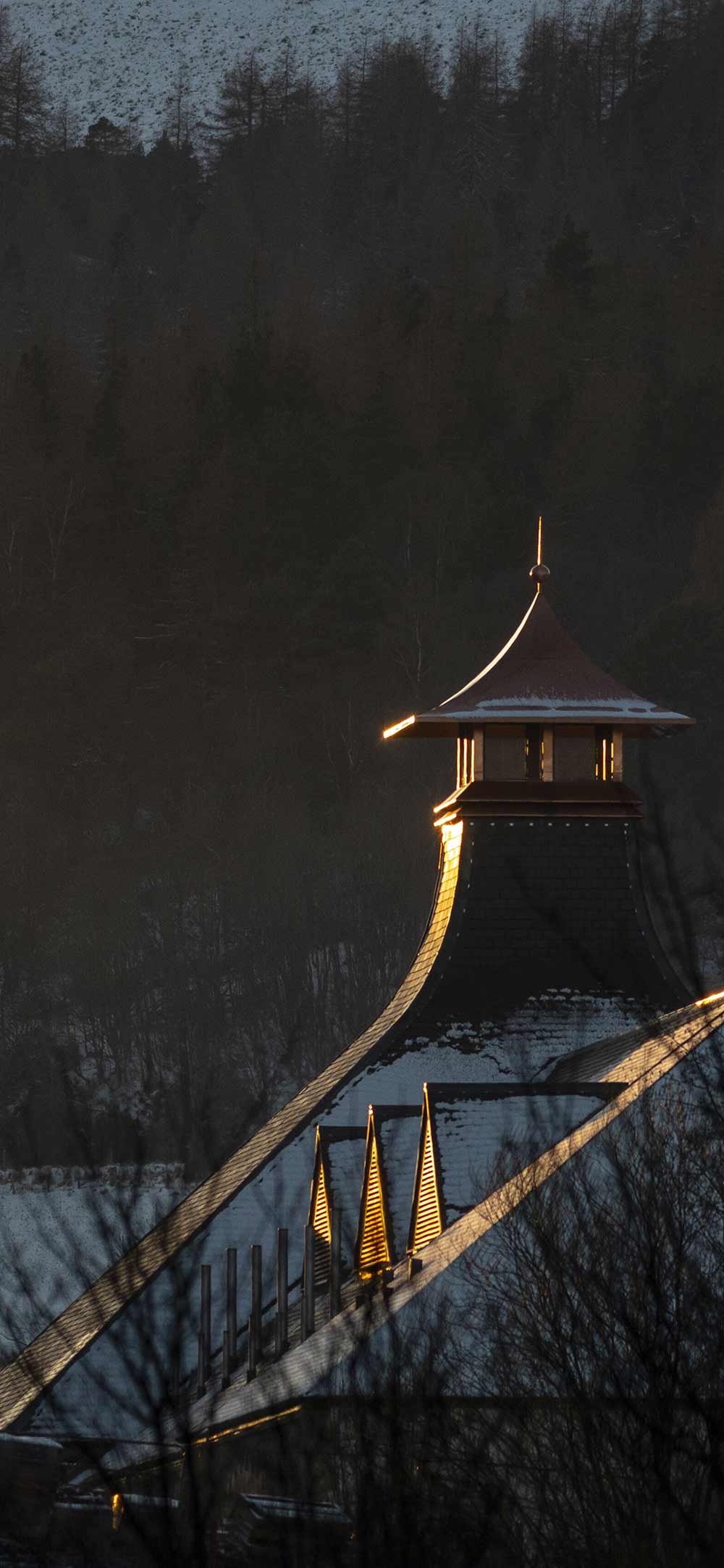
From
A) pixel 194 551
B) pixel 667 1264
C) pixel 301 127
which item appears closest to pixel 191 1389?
pixel 667 1264

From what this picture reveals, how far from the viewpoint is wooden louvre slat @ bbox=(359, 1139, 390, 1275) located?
33.2 meters

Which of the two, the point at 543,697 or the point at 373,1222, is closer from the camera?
the point at 373,1222

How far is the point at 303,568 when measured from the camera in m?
92.4

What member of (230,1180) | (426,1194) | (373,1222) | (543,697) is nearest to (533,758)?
(543,697)

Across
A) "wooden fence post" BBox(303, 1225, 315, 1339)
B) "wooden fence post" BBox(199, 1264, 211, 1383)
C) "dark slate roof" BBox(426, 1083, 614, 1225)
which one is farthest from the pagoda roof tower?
"wooden fence post" BBox(303, 1225, 315, 1339)

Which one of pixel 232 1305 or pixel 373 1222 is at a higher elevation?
pixel 373 1222

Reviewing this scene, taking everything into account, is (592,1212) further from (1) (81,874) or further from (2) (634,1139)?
(1) (81,874)

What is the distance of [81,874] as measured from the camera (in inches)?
3425

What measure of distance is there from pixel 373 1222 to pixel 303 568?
60016 mm

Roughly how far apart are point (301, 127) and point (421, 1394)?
435ft

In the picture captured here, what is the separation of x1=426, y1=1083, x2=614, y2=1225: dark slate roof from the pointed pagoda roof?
28.4ft

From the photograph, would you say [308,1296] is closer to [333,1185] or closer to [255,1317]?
[255,1317]

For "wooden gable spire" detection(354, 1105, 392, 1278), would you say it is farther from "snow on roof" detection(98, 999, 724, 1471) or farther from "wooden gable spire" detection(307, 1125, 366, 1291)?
"snow on roof" detection(98, 999, 724, 1471)

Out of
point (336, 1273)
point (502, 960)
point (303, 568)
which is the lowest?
point (336, 1273)
